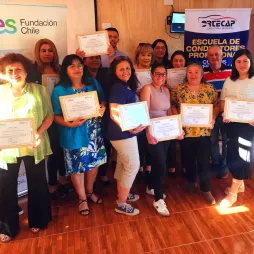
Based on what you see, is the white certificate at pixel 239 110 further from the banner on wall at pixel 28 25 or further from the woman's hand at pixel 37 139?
the banner on wall at pixel 28 25

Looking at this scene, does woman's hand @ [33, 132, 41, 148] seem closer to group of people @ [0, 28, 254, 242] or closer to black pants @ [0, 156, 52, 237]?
group of people @ [0, 28, 254, 242]

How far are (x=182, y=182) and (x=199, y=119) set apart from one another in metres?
0.99

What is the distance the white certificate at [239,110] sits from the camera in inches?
91.5

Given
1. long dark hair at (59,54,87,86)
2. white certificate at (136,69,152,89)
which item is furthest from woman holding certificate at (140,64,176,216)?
long dark hair at (59,54,87,86)

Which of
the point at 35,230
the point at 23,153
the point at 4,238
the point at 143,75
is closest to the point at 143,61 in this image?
the point at 143,75

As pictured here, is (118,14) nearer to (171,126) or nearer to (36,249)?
(171,126)

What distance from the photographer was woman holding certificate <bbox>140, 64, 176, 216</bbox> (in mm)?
2299

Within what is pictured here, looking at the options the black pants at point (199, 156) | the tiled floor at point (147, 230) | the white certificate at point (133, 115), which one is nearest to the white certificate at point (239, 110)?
the black pants at point (199, 156)

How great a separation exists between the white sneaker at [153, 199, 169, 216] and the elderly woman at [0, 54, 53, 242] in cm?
98

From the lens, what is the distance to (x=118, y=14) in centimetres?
366

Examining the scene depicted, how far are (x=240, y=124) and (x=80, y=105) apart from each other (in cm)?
144

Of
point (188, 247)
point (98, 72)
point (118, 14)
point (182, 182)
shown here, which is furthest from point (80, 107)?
point (118, 14)

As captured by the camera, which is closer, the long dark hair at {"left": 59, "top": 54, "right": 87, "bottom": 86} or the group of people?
the group of people

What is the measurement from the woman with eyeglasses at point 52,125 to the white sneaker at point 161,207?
1005 mm
